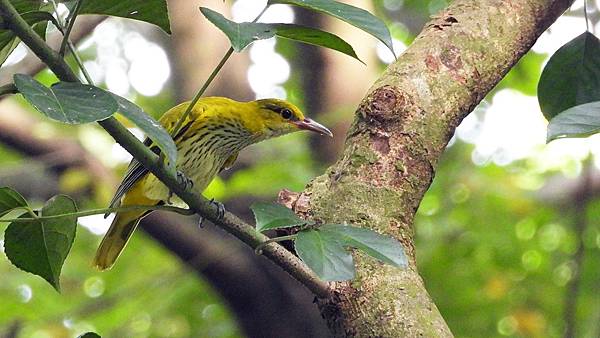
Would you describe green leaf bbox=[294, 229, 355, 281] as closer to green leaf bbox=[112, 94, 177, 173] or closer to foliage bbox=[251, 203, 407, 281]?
foliage bbox=[251, 203, 407, 281]

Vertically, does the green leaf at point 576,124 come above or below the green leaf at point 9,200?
above

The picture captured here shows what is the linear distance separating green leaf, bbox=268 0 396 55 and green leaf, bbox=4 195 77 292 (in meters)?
0.48

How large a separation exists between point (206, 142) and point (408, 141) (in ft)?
4.67

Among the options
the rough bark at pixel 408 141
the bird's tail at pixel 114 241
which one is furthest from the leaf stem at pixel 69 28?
the bird's tail at pixel 114 241

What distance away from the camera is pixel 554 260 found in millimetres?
5113

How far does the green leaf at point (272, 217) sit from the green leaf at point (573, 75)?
0.75 meters

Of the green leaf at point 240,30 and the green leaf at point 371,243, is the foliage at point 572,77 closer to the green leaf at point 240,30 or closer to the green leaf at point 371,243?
the green leaf at point 371,243

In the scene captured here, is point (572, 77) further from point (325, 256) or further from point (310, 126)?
point (310, 126)

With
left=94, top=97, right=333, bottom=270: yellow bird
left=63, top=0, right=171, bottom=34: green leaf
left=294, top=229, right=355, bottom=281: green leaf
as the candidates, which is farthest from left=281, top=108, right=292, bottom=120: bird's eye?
left=294, top=229, right=355, bottom=281: green leaf

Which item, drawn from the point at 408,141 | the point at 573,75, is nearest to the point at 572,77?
the point at 573,75

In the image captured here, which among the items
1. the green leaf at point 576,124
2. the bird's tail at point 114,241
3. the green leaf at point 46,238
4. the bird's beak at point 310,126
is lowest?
the bird's tail at point 114,241

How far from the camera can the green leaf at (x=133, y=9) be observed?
1319 millimetres

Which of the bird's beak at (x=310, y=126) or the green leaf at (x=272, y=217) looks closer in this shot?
the green leaf at (x=272, y=217)

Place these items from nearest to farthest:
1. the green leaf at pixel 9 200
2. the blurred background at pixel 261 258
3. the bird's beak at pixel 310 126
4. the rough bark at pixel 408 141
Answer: the green leaf at pixel 9 200
the rough bark at pixel 408 141
the bird's beak at pixel 310 126
the blurred background at pixel 261 258
